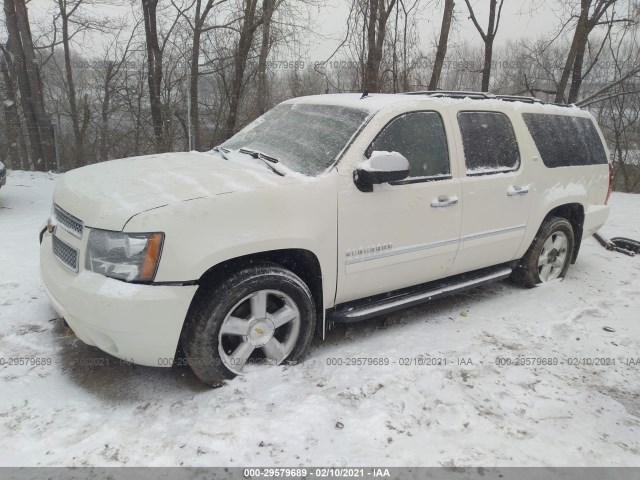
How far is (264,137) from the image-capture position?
3.78 m

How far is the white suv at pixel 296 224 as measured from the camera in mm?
2496

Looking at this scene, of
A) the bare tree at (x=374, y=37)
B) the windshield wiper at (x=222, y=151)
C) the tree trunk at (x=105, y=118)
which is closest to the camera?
Result: the windshield wiper at (x=222, y=151)

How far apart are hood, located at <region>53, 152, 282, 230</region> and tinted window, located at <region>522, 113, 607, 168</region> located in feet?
8.97

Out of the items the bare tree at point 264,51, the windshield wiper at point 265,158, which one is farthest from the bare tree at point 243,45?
the windshield wiper at point 265,158

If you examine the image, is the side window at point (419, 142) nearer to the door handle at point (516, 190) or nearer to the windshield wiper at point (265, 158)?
the windshield wiper at point (265, 158)

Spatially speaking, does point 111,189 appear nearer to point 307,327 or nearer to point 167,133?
point 307,327

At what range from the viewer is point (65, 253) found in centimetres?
281

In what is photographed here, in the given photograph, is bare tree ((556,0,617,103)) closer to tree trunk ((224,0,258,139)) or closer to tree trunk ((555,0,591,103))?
tree trunk ((555,0,591,103))

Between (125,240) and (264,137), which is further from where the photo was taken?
(264,137)

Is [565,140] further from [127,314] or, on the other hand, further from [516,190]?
[127,314]

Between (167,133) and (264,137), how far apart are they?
1063 cm

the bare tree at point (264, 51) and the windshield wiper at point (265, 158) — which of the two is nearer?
the windshield wiper at point (265, 158)

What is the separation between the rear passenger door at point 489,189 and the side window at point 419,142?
19cm

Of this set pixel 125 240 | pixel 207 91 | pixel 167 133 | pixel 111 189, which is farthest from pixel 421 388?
pixel 207 91
